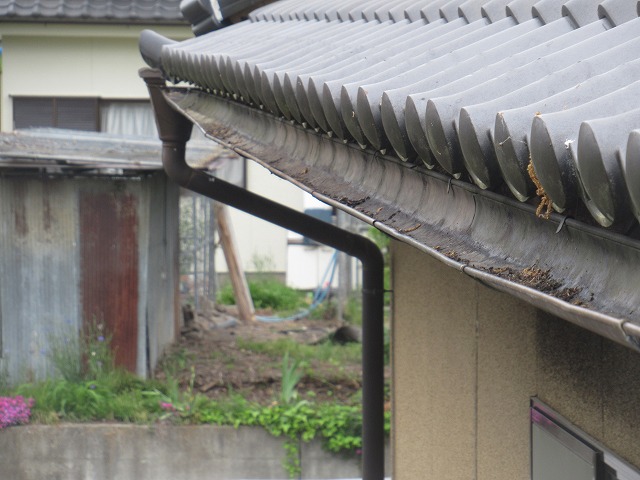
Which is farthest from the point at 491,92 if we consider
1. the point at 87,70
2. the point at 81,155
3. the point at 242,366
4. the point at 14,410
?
the point at 87,70

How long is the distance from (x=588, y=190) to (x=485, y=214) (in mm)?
530

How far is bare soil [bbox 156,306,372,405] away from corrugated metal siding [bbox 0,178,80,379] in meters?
1.17

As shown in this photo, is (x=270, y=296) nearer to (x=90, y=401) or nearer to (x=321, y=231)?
(x=90, y=401)

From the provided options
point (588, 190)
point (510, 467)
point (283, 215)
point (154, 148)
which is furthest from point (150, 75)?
point (154, 148)

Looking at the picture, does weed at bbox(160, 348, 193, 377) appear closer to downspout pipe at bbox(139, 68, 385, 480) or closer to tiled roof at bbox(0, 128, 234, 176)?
tiled roof at bbox(0, 128, 234, 176)

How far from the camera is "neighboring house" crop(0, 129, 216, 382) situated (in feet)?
30.3

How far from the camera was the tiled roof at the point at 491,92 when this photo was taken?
51.3 inches

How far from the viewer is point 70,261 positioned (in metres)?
9.31

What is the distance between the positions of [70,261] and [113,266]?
1.32 ft

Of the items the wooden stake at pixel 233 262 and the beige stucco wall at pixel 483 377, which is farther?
the wooden stake at pixel 233 262

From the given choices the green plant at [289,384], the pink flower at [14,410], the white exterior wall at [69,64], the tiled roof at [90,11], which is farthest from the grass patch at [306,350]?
the tiled roof at [90,11]

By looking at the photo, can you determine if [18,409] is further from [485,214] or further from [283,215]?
[485,214]

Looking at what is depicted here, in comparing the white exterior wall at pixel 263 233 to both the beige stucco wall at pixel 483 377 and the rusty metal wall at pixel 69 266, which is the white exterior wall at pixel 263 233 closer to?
the rusty metal wall at pixel 69 266

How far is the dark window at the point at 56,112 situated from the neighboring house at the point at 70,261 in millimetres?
5191
